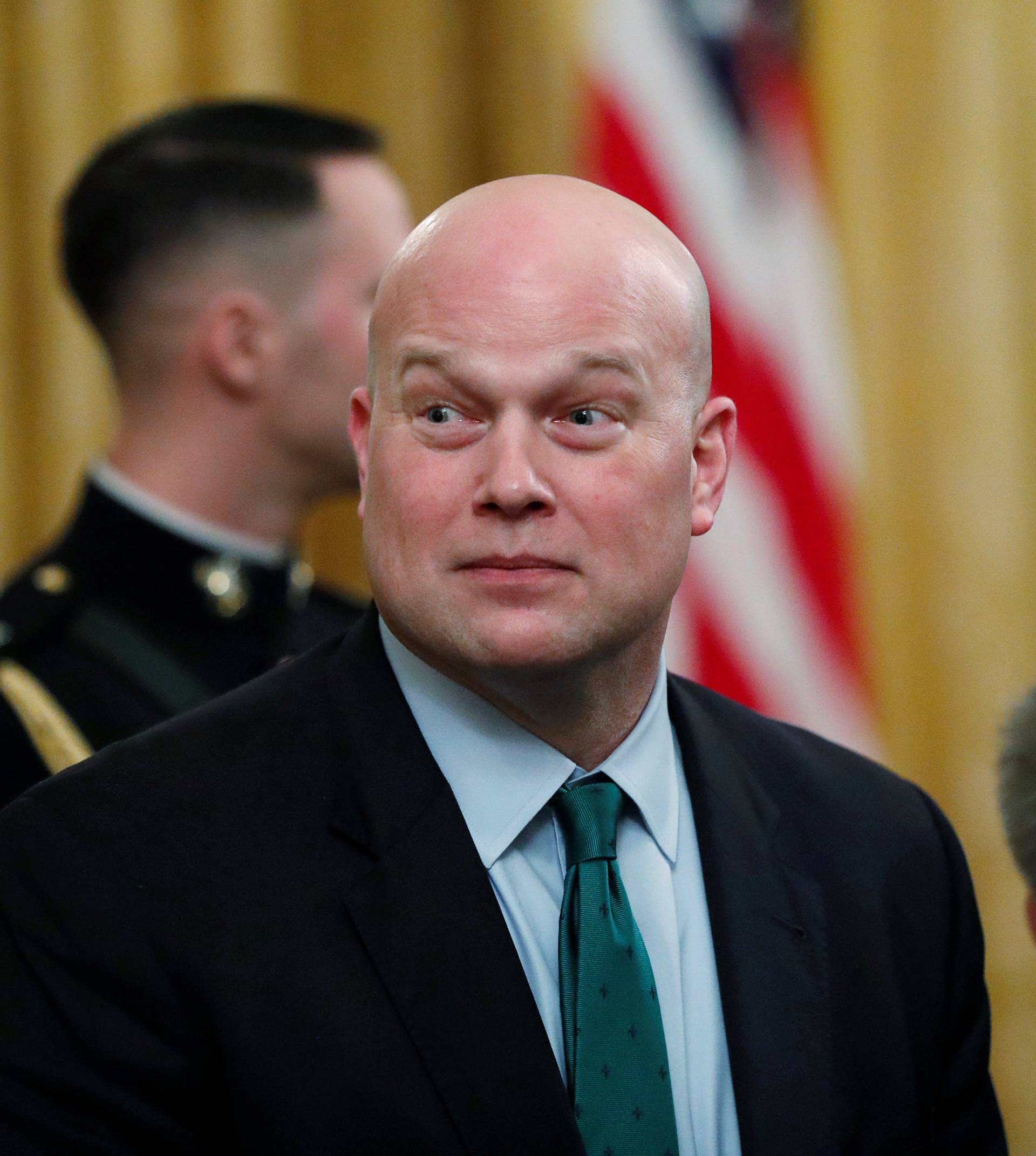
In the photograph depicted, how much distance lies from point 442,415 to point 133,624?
2.94ft

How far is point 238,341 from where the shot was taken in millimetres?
1993

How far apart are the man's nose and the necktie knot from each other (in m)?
0.22

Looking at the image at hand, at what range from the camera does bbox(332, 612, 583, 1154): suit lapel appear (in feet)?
3.22

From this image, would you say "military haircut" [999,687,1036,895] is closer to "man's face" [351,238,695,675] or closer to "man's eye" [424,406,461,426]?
"man's face" [351,238,695,675]

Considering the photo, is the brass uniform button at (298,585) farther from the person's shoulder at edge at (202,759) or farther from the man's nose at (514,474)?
the man's nose at (514,474)

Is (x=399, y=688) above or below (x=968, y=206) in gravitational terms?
below

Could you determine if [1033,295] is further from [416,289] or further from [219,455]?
[416,289]

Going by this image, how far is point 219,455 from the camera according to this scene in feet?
6.43

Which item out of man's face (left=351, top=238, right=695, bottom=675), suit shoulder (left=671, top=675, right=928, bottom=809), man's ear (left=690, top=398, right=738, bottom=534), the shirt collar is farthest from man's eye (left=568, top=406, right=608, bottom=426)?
suit shoulder (left=671, top=675, right=928, bottom=809)

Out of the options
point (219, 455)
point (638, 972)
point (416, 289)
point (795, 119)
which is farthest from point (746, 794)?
point (795, 119)

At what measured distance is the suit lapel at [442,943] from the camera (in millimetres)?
980

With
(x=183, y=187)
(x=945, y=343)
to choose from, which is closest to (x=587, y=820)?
(x=183, y=187)

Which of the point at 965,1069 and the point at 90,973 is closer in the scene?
the point at 90,973

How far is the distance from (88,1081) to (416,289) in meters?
0.55
